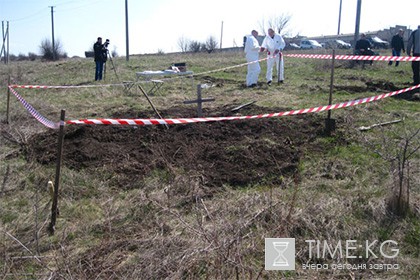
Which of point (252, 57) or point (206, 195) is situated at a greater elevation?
point (252, 57)

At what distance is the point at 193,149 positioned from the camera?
599 centimetres

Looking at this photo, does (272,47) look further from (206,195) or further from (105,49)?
(206,195)

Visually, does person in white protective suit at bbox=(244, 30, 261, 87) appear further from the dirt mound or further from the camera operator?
the camera operator

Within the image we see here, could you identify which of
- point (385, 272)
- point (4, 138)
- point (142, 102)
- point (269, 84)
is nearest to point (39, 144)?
point (4, 138)

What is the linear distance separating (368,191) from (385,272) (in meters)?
1.57

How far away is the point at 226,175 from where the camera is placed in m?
5.16

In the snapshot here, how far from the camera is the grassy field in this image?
321 cm

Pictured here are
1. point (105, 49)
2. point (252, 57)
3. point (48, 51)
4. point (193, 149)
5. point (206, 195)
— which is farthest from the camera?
point (48, 51)

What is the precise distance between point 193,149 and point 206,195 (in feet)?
4.69

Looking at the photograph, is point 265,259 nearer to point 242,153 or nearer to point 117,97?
point 242,153

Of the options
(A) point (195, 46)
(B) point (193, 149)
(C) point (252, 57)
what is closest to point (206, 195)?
(B) point (193, 149)

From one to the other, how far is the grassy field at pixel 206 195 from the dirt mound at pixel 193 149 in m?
0.03

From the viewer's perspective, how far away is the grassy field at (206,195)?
321cm

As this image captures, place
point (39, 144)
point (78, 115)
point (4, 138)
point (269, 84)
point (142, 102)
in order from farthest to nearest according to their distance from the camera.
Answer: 1. point (269, 84)
2. point (142, 102)
3. point (78, 115)
4. point (4, 138)
5. point (39, 144)
